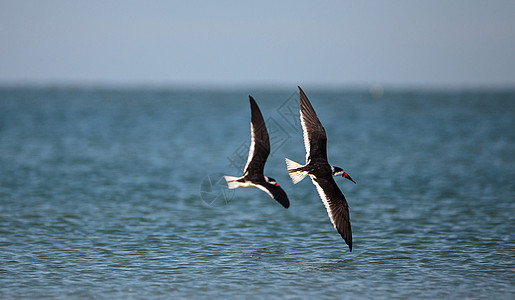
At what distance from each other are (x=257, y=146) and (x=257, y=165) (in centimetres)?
44

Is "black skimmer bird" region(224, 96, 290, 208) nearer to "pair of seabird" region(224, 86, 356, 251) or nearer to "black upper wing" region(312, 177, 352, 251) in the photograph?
"pair of seabird" region(224, 86, 356, 251)

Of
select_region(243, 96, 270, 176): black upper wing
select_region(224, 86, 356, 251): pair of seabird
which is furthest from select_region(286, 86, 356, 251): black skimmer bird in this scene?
select_region(243, 96, 270, 176): black upper wing

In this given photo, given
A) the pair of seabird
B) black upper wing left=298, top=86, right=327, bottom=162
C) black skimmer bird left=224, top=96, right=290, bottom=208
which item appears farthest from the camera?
black upper wing left=298, top=86, right=327, bottom=162

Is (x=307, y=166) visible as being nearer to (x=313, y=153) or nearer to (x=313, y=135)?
(x=313, y=153)

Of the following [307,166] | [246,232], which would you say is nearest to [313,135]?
[307,166]

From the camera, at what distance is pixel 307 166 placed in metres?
12.5

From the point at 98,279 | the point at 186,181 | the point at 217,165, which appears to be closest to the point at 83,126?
the point at 217,165

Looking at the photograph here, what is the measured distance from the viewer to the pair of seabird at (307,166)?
467 inches

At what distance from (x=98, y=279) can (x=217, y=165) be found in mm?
24213

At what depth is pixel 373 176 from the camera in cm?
3116

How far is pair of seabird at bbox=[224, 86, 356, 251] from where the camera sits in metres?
11.9

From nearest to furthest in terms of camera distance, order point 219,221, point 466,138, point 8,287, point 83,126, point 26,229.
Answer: point 8,287 < point 26,229 < point 219,221 < point 466,138 < point 83,126

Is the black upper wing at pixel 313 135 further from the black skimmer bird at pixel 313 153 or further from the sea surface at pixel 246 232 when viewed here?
the sea surface at pixel 246 232

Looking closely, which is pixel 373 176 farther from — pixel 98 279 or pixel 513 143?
pixel 513 143
